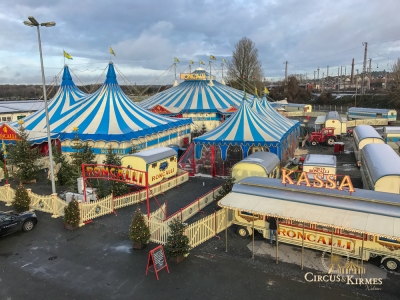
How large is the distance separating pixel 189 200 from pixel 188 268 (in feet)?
18.7

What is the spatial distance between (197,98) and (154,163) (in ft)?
62.4

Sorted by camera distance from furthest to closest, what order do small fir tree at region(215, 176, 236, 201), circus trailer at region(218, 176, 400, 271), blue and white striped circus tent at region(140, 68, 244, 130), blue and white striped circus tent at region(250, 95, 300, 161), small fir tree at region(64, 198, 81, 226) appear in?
blue and white striped circus tent at region(140, 68, 244, 130)
blue and white striped circus tent at region(250, 95, 300, 161)
small fir tree at region(215, 176, 236, 201)
small fir tree at region(64, 198, 81, 226)
circus trailer at region(218, 176, 400, 271)

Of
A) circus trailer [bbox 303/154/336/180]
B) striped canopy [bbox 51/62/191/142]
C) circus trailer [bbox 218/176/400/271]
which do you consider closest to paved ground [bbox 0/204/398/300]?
circus trailer [bbox 218/176/400/271]

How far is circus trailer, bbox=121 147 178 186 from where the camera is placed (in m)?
15.4

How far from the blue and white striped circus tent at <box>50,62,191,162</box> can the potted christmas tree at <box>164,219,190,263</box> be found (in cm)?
1088

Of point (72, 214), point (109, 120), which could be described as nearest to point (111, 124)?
point (109, 120)

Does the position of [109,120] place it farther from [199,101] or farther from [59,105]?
[199,101]

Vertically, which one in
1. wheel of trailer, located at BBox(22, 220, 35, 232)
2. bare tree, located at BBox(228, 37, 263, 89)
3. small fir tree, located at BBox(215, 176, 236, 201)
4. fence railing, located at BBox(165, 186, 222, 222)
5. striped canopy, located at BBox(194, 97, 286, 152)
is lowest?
wheel of trailer, located at BBox(22, 220, 35, 232)

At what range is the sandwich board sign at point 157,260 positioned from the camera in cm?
863

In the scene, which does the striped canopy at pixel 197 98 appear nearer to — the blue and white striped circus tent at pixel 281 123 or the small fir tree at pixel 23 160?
the blue and white striped circus tent at pixel 281 123

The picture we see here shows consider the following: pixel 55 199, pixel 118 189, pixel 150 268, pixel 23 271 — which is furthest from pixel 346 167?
pixel 23 271

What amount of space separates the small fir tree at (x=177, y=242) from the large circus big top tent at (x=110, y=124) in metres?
10.9

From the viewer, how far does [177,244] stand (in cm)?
912

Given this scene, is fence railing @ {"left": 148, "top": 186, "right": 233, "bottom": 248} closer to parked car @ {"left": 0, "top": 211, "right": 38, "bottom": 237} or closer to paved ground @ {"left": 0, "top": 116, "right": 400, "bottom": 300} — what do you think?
paved ground @ {"left": 0, "top": 116, "right": 400, "bottom": 300}
